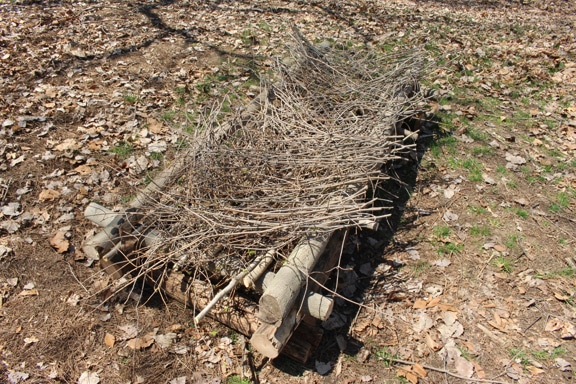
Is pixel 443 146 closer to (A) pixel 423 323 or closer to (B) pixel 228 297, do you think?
(A) pixel 423 323

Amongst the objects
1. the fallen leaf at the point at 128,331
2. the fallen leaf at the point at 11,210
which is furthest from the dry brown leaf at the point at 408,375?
the fallen leaf at the point at 11,210

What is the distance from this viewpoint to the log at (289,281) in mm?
3059

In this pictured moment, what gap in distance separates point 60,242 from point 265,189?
233 cm

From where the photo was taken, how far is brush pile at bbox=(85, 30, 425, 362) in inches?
141

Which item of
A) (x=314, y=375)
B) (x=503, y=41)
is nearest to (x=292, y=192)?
(x=314, y=375)

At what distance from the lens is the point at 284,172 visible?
432 cm

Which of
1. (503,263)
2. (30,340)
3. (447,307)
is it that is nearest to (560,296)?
(503,263)

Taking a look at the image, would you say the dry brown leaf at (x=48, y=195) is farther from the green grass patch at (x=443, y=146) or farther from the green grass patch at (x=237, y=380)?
the green grass patch at (x=443, y=146)

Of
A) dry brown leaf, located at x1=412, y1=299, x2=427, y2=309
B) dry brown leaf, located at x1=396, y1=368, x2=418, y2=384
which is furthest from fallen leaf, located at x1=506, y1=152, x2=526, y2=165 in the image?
dry brown leaf, located at x1=396, y1=368, x2=418, y2=384

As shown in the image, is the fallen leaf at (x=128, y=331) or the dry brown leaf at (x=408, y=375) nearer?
the dry brown leaf at (x=408, y=375)

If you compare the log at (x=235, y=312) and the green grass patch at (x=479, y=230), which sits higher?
the green grass patch at (x=479, y=230)

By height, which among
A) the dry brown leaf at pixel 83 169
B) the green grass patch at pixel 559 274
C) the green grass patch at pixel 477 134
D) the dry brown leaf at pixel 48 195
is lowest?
the dry brown leaf at pixel 48 195

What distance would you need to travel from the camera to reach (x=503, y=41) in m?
8.62

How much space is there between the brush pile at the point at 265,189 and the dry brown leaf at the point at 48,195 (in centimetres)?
150
